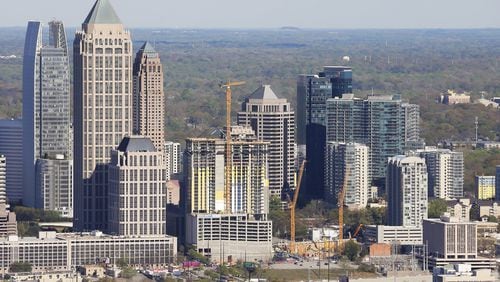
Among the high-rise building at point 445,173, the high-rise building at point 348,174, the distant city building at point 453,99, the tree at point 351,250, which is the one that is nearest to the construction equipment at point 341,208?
the high-rise building at point 348,174

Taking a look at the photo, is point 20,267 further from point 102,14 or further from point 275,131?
point 275,131

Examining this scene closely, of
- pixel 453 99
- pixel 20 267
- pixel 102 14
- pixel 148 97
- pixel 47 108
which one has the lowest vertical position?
pixel 20 267

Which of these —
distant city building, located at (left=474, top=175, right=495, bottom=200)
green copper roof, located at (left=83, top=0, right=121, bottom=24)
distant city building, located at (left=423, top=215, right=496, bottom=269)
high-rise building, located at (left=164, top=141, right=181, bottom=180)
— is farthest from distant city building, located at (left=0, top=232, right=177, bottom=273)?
distant city building, located at (left=474, top=175, right=495, bottom=200)

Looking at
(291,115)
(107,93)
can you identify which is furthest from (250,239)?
(291,115)

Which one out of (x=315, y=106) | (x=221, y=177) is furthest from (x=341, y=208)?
(x=315, y=106)

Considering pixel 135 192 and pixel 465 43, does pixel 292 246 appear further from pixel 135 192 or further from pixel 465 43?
pixel 465 43
